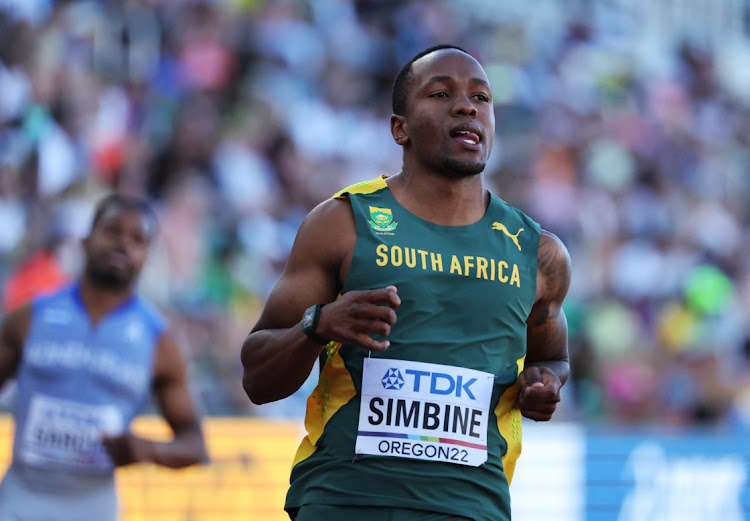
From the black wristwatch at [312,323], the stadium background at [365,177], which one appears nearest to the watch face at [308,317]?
the black wristwatch at [312,323]

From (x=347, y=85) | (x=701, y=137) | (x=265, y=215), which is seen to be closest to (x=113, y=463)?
(x=265, y=215)

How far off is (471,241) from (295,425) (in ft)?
15.8

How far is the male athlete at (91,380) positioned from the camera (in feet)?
18.2

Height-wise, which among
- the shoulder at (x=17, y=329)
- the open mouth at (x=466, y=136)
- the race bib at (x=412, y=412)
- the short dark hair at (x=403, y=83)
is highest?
the short dark hair at (x=403, y=83)

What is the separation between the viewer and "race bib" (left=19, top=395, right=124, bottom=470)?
556 cm

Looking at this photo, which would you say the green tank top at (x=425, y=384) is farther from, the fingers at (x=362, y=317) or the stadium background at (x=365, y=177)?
the stadium background at (x=365, y=177)

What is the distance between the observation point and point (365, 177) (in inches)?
458

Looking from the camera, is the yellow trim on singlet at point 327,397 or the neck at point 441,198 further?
the neck at point 441,198

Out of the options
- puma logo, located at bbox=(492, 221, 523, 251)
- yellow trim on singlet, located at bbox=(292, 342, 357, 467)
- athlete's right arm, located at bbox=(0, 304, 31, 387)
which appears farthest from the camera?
athlete's right arm, located at bbox=(0, 304, 31, 387)

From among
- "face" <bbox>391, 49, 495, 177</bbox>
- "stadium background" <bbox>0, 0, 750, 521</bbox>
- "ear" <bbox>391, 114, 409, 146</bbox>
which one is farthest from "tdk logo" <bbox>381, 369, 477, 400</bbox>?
"stadium background" <bbox>0, 0, 750, 521</bbox>

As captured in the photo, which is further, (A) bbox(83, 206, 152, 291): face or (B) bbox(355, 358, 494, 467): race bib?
(A) bbox(83, 206, 152, 291): face

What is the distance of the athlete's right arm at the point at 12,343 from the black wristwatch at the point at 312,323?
292 centimetres

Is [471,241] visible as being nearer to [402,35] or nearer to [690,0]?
[402,35]

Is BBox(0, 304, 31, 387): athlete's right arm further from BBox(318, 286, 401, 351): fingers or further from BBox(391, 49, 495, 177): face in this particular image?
BBox(318, 286, 401, 351): fingers
